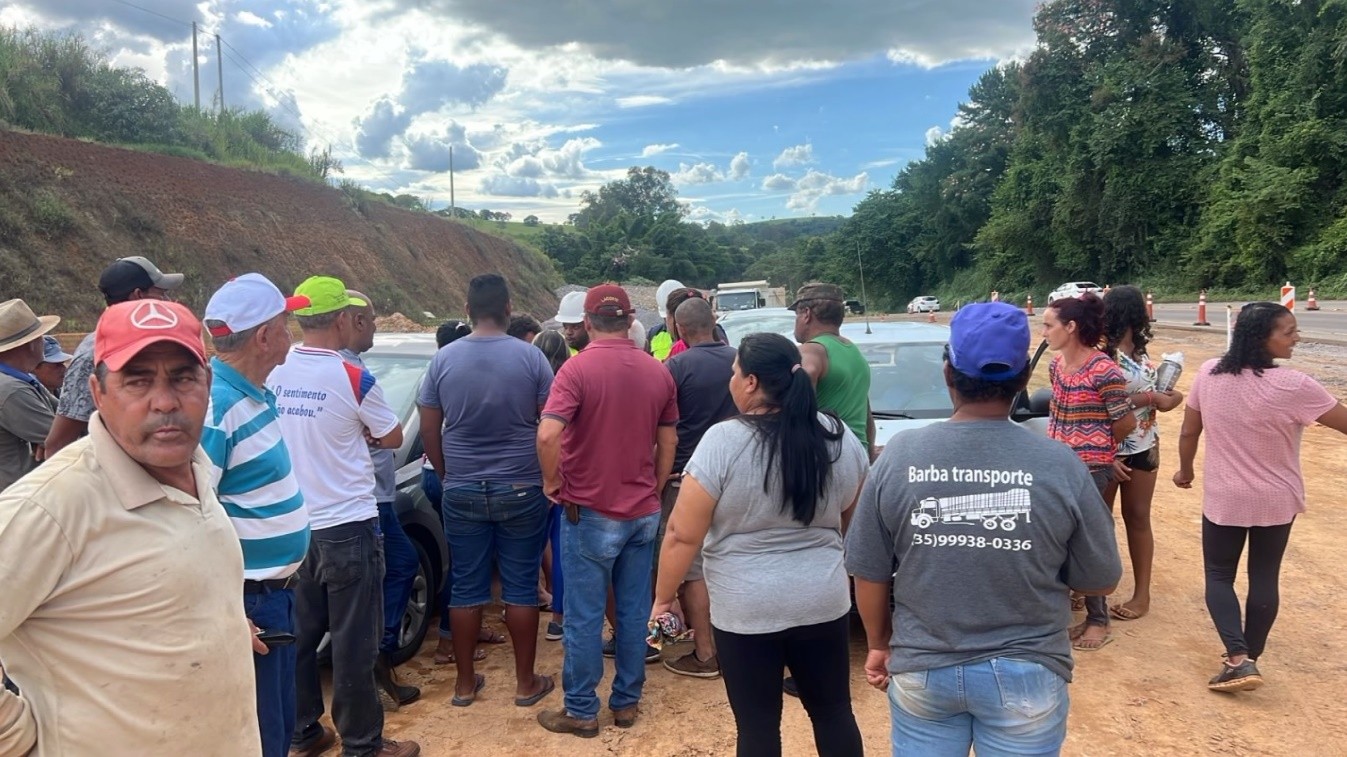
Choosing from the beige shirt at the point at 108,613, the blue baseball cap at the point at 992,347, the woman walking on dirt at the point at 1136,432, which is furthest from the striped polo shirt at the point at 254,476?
the woman walking on dirt at the point at 1136,432

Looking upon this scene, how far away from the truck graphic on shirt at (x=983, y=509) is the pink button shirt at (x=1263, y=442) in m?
2.39

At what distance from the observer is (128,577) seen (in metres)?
1.54

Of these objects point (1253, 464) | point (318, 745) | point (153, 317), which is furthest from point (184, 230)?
point (1253, 464)

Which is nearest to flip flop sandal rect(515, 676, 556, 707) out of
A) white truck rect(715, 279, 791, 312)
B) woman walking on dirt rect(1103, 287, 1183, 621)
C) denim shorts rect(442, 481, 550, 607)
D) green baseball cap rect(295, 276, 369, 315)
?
denim shorts rect(442, 481, 550, 607)

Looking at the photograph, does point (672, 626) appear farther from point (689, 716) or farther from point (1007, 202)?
point (1007, 202)

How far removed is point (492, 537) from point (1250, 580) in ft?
11.5

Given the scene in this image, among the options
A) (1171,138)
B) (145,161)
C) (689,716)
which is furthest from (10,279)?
(1171,138)

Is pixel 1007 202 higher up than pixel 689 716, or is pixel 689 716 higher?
pixel 1007 202

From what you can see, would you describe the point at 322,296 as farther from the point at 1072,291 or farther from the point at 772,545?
the point at 1072,291

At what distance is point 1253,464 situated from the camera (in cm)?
367

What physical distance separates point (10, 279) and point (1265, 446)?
725 inches

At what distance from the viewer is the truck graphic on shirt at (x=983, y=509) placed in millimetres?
2004

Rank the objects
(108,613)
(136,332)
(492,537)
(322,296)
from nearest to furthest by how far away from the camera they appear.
→ (108,613), (136,332), (322,296), (492,537)

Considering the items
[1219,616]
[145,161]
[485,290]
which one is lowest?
[1219,616]
